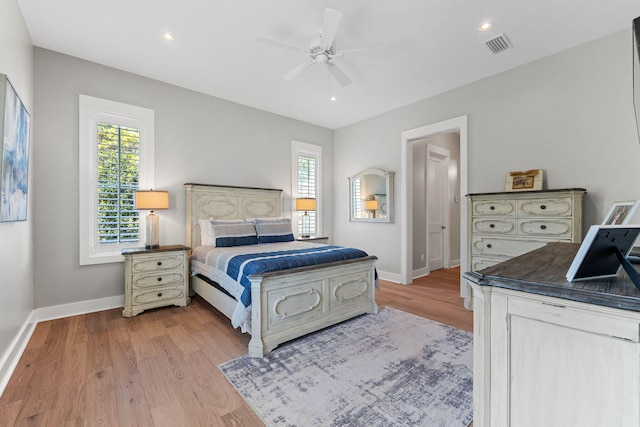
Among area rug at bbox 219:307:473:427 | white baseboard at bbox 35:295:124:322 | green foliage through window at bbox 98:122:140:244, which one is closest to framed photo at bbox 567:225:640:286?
area rug at bbox 219:307:473:427

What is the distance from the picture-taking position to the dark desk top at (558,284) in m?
0.81

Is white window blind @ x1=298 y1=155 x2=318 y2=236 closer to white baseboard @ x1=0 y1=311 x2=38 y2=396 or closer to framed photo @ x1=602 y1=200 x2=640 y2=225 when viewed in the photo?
white baseboard @ x1=0 y1=311 x2=38 y2=396

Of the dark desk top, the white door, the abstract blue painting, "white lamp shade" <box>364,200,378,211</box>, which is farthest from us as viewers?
the white door

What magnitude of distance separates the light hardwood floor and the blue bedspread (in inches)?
24.1

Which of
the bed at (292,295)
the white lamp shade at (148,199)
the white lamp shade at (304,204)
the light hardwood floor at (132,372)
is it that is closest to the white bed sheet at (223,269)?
the bed at (292,295)

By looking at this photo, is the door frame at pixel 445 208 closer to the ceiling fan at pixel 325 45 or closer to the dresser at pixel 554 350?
the ceiling fan at pixel 325 45

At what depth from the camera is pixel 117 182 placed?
3607 mm

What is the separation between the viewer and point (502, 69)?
3598 mm

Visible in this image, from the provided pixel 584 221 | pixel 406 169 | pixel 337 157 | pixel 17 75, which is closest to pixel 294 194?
pixel 337 157

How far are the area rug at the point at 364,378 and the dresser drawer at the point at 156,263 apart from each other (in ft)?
5.78

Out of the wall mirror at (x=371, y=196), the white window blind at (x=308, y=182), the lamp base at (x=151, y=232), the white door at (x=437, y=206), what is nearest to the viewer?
the lamp base at (x=151, y=232)

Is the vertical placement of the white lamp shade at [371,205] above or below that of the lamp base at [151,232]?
above

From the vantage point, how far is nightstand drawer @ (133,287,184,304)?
10.9ft

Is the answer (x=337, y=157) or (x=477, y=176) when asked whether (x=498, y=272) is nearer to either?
(x=477, y=176)
